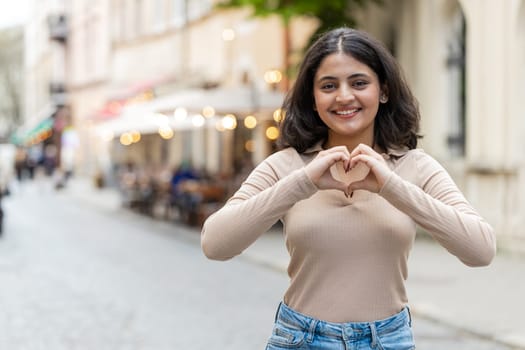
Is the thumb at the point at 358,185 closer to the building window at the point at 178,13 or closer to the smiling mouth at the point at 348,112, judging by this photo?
the smiling mouth at the point at 348,112

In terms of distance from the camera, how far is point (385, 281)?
241 centimetres

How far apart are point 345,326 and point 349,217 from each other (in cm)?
30

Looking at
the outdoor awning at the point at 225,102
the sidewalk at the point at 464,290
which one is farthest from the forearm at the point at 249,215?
the outdoor awning at the point at 225,102

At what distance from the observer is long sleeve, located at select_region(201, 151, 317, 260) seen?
2.32 meters

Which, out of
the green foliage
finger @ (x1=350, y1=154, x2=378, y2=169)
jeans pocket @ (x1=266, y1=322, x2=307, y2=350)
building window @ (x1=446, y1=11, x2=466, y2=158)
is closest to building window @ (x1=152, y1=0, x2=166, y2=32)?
the green foliage

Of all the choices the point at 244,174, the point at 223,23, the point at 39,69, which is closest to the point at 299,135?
the point at 244,174

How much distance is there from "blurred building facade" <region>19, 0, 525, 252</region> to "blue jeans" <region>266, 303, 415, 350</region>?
34.8 feet

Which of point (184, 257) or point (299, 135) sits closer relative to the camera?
point (299, 135)

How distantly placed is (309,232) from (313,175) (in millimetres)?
184

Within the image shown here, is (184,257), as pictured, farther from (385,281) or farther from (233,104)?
(385,281)

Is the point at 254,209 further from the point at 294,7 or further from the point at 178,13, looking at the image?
the point at 178,13

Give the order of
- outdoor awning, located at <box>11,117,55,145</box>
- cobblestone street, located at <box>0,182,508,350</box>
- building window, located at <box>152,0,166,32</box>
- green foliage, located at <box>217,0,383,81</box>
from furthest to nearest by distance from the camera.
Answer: outdoor awning, located at <box>11,117,55,145</box> < building window, located at <box>152,0,166,32</box> < green foliage, located at <box>217,0,383,81</box> < cobblestone street, located at <box>0,182,508,350</box>

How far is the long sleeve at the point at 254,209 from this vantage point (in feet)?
7.62

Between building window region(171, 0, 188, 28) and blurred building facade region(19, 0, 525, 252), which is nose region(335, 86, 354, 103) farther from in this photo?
building window region(171, 0, 188, 28)
